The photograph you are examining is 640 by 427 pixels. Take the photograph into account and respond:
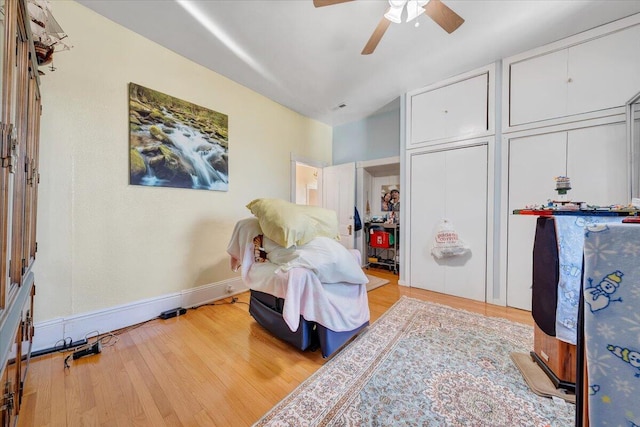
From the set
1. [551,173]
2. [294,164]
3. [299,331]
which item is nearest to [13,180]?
[299,331]

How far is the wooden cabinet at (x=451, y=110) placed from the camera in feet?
8.98

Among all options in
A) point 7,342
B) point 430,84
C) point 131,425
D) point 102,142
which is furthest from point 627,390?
point 430,84

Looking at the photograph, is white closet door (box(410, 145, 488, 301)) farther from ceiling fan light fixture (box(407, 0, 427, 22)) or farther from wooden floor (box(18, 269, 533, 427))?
wooden floor (box(18, 269, 533, 427))

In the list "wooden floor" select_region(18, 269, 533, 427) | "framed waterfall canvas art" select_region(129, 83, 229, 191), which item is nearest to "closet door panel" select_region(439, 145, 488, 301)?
"wooden floor" select_region(18, 269, 533, 427)

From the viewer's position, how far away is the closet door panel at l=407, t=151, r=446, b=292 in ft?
9.96

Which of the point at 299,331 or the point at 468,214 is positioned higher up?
the point at 468,214

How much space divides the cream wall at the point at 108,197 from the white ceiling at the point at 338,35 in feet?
0.77

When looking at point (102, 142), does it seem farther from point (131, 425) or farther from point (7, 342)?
point (131, 425)

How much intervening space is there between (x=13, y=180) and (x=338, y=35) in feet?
8.38

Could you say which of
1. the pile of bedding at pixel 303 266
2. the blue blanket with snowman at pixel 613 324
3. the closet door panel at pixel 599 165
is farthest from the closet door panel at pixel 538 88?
the blue blanket with snowman at pixel 613 324

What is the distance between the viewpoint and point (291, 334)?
1732 millimetres

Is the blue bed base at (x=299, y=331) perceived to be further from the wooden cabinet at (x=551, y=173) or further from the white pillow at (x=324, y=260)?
the wooden cabinet at (x=551, y=173)

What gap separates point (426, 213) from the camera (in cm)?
313

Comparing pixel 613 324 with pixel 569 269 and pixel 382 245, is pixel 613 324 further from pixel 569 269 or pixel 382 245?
pixel 382 245
